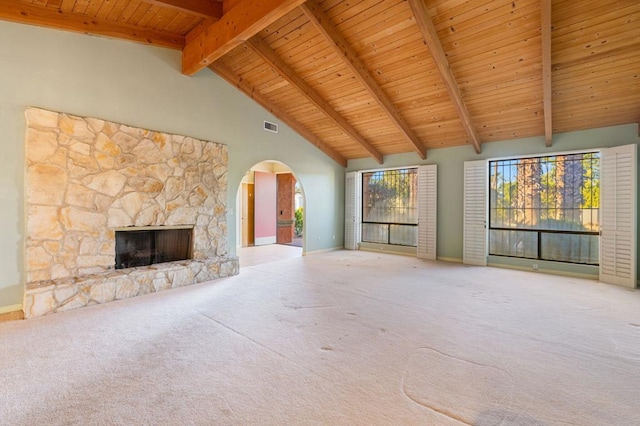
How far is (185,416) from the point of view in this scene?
172 centimetres

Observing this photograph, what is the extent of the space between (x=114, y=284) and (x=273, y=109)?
431cm

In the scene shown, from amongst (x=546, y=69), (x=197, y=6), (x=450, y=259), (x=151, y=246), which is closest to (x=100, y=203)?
(x=151, y=246)

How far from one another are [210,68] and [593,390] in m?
6.24

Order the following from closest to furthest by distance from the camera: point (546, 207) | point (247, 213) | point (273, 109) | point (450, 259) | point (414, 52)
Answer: point (414, 52) → point (546, 207) → point (273, 109) → point (450, 259) → point (247, 213)

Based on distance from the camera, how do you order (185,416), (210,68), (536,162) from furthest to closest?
(536,162) < (210,68) < (185,416)

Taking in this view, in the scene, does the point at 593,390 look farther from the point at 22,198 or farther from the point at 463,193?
the point at 22,198

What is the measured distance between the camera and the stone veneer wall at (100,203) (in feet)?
11.2

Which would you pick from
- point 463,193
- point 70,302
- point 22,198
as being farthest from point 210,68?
point 463,193

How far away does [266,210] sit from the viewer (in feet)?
31.2

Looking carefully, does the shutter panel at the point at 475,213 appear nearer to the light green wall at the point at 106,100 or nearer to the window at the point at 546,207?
the window at the point at 546,207

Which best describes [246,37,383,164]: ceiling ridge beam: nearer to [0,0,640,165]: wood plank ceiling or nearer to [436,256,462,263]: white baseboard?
[0,0,640,165]: wood plank ceiling

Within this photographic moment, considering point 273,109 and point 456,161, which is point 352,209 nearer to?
point 456,161

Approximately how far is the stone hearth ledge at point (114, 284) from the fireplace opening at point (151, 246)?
31cm

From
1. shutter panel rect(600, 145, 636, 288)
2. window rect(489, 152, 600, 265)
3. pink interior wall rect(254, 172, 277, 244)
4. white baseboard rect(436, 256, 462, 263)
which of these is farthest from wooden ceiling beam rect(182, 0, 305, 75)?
white baseboard rect(436, 256, 462, 263)
